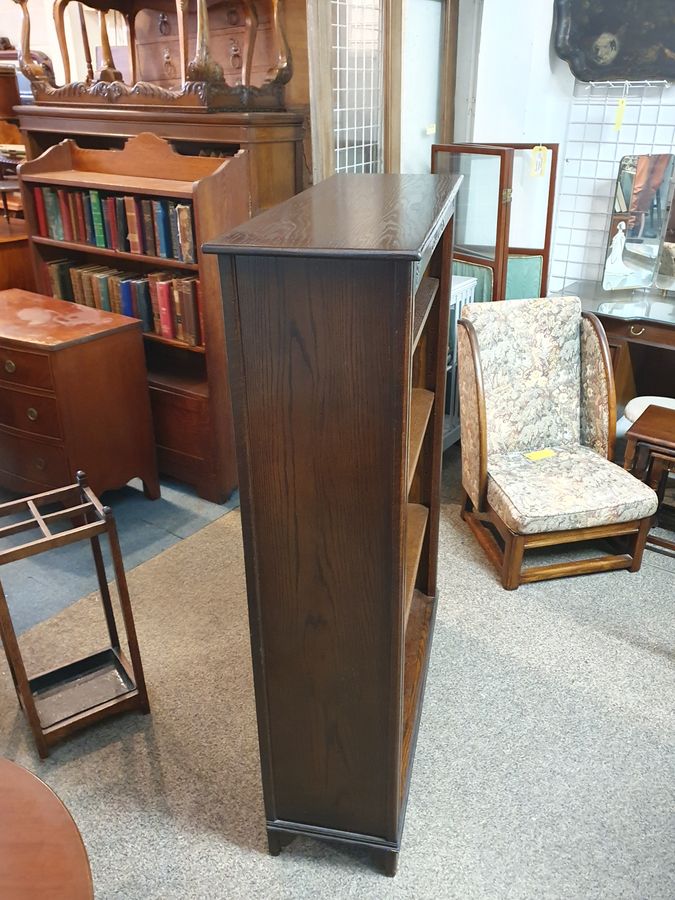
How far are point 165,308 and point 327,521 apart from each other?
6.38 ft

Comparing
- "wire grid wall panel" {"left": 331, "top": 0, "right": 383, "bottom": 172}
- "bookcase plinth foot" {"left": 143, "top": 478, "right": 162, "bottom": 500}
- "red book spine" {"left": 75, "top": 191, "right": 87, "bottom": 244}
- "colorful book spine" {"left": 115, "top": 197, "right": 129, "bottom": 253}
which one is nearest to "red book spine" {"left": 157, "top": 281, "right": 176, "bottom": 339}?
"colorful book spine" {"left": 115, "top": 197, "right": 129, "bottom": 253}

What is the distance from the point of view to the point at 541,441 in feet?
9.37

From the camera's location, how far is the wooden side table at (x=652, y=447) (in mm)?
2629

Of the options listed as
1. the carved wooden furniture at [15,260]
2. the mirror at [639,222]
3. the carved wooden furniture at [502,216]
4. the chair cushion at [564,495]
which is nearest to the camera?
the chair cushion at [564,495]

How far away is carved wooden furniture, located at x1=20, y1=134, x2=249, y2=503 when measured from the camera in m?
2.70

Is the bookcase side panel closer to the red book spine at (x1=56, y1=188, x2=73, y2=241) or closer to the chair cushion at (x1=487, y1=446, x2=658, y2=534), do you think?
the chair cushion at (x1=487, y1=446, x2=658, y2=534)

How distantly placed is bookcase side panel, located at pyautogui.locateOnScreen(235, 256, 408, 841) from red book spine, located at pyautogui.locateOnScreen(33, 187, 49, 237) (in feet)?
8.31

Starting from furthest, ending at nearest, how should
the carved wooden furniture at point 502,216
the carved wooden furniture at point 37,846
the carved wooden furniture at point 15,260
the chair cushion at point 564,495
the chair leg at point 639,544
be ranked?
the carved wooden furniture at point 15,260 → the carved wooden furniture at point 502,216 → the chair leg at point 639,544 → the chair cushion at point 564,495 → the carved wooden furniture at point 37,846

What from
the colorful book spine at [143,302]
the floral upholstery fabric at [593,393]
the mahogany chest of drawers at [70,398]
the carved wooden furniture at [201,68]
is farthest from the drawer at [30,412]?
the floral upholstery fabric at [593,393]

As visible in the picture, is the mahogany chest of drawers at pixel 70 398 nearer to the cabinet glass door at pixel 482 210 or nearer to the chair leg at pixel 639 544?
the cabinet glass door at pixel 482 210

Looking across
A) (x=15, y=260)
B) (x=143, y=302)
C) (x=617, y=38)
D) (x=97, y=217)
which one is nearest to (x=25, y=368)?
(x=143, y=302)

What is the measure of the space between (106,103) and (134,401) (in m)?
1.29

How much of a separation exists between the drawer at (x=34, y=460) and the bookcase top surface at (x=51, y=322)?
0.41 meters

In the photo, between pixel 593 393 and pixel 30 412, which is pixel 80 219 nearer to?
pixel 30 412
